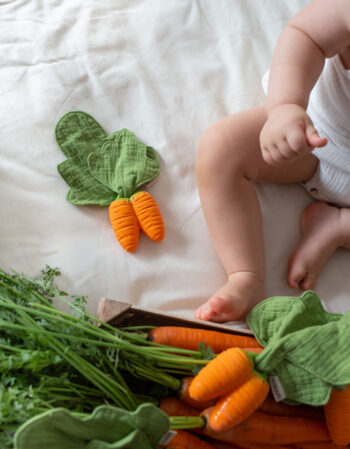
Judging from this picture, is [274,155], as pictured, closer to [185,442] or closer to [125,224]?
[125,224]

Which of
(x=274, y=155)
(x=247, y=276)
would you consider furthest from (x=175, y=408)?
(x=274, y=155)

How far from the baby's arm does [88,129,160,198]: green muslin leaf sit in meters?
0.27

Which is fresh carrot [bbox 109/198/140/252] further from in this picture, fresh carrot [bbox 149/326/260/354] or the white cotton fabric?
the white cotton fabric

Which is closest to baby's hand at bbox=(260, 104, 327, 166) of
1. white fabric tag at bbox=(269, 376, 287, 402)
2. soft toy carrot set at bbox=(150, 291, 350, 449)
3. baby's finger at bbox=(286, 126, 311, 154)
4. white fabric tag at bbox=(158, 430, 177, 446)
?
baby's finger at bbox=(286, 126, 311, 154)

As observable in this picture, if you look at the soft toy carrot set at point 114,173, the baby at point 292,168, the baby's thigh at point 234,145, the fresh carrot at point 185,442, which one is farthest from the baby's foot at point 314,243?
the fresh carrot at point 185,442

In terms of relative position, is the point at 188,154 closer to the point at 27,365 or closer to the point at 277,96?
the point at 277,96

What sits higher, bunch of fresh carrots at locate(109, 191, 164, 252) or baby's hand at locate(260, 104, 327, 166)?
baby's hand at locate(260, 104, 327, 166)

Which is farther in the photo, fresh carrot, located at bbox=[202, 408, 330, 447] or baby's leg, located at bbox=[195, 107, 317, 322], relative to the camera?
baby's leg, located at bbox=[195, 107, 317, 322]

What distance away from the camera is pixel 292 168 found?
95 cm

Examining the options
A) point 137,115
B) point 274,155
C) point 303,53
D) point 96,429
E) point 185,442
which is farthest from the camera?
point 137,115

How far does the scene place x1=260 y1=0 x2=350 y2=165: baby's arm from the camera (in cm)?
82

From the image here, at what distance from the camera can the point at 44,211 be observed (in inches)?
35.7

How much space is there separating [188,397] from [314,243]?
1.41ft

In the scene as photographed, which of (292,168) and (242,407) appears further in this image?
Answer: (292,168)
